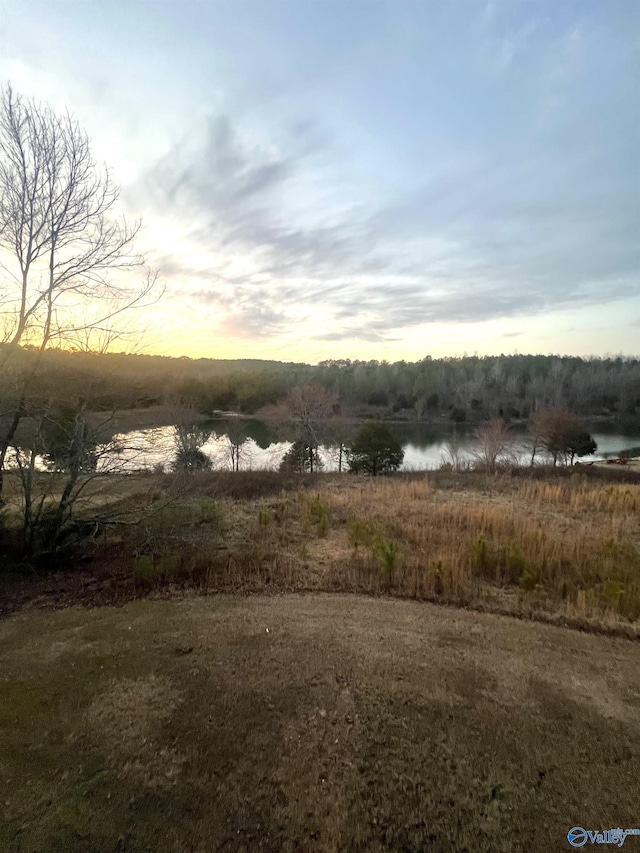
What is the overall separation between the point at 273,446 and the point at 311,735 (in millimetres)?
28075

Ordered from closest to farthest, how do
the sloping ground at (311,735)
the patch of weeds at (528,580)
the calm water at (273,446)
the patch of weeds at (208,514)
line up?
the sloping ground at (311,735) → the patch of weeds at (528,580) → the calm water at (273,446) → the patch of weeds at (208,514)

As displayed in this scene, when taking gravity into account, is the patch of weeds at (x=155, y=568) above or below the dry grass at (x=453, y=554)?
above

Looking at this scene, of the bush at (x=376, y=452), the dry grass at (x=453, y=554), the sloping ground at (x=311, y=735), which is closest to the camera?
the sloping ground at (x=311, y=735)

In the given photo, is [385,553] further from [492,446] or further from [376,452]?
[492,446]

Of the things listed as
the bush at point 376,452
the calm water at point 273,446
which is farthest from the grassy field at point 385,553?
the bush at point 376,452

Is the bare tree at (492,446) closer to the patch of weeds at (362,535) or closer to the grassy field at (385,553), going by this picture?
the grassy field at (385,553)

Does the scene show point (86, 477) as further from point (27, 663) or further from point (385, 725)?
point (385, 725)

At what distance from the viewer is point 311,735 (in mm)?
2857

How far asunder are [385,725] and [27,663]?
304 cm

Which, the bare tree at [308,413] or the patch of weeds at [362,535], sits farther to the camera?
the bare tree at [308,413]

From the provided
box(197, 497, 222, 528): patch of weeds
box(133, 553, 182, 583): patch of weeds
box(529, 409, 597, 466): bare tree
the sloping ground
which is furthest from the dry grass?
box(529, 409, 597, 466): bare tree

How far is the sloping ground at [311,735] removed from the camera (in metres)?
2.24

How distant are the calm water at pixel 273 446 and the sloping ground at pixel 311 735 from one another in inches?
113

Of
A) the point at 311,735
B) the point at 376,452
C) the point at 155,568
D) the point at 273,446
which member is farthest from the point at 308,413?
the point at 311,735
